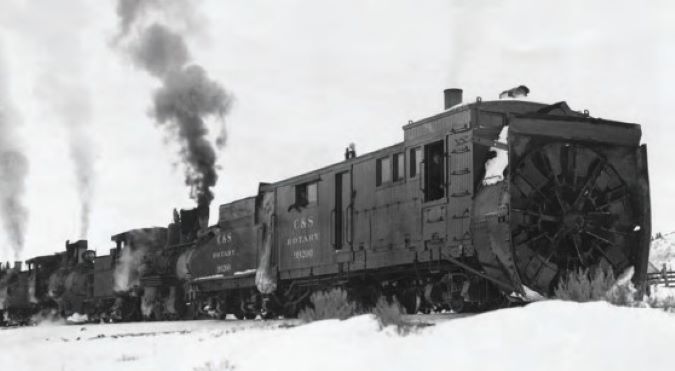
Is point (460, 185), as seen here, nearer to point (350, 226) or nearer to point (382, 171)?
point (382, 171)

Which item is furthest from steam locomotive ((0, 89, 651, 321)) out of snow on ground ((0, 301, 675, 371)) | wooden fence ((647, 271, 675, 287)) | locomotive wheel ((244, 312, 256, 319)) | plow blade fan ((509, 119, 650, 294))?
Answer: snow on ground ((0, 301, 675, 371))

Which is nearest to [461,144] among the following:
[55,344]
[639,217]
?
[639,217]

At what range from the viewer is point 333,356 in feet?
28.6

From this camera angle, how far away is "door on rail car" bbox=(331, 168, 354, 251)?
682 inches

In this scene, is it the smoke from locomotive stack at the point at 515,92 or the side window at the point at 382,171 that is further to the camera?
the side window at the point at 382,171

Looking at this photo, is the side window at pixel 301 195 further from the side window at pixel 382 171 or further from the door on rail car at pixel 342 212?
the side window at pixel 382 171

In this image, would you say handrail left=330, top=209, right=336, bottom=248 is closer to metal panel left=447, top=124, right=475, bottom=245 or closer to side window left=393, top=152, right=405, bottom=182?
side window left=393, top=152, right=405, bottom=182

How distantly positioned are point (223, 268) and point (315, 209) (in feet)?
18.0

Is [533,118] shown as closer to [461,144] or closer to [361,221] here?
[461,144]

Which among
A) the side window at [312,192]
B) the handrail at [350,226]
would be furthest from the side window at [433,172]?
the side window at [312,192]

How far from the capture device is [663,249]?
65.3 metres

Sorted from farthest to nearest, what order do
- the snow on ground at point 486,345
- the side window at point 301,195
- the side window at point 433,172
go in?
the side window at point 301,195 < the side window at point 433,172 < the snow on ground at point 486,345

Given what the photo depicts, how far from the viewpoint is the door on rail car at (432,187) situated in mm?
14258

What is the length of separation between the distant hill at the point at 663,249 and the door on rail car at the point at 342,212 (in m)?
40.9
